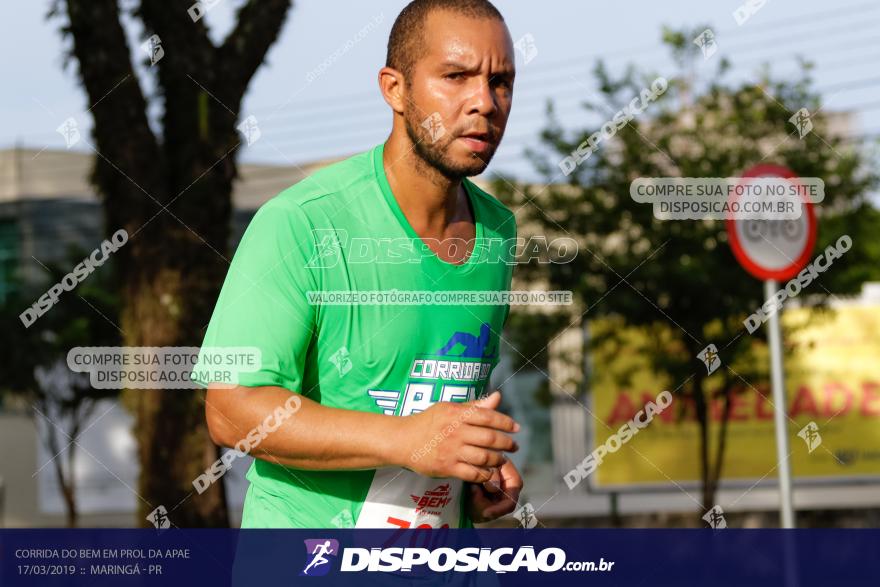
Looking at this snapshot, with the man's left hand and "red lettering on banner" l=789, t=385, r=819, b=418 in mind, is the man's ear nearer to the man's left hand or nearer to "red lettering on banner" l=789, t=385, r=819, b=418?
the man's left hand

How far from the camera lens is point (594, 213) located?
13.5m

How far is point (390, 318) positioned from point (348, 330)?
0.33ft

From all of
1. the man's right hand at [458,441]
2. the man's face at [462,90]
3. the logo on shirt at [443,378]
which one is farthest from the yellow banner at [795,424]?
the man's right hand at [458,441]

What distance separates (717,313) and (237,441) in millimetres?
11835

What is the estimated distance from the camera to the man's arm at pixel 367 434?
2.13m

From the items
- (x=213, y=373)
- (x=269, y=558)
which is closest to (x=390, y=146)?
(x=213, y=373)

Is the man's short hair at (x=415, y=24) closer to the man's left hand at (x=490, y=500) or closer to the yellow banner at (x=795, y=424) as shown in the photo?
the man's left hand at (x=490, y=500)

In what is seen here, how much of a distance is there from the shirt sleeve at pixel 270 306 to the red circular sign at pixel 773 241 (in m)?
4.59

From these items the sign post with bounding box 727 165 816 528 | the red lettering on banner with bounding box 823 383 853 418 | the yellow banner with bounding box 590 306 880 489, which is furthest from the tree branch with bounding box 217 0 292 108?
the red lettering on banner with bounding box 823 383 853 418

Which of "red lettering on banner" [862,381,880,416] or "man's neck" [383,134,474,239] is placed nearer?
"man's neck" [383,134,474,239]

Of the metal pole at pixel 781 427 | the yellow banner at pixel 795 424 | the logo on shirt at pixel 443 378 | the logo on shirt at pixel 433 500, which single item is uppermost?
the yellow banner at pixel 795 424

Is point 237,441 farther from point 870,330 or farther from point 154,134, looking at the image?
point 870,330

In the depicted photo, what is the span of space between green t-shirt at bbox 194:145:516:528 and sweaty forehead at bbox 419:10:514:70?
30 cm

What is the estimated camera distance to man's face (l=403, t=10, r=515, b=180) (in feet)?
8.19
